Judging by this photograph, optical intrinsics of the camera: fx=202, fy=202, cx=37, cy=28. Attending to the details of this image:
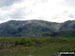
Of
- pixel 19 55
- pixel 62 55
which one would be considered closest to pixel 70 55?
pixel 62 55

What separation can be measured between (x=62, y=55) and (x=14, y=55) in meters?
57.6

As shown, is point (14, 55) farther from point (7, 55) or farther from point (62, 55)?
point (62, 55)

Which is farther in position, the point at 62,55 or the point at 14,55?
the point at 14,55

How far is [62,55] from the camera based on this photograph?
96.9m

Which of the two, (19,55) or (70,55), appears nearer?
(70,55)

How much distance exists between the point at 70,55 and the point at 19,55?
182ft

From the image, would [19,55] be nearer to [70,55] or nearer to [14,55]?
[14,55]

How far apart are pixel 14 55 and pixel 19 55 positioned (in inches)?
143

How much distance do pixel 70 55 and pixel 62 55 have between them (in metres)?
5.06

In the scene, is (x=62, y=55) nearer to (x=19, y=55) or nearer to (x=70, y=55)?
(x=70, y=55)

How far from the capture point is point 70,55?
9956 cm

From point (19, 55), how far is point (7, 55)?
A: 28.9 ft

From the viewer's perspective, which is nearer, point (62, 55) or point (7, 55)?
point (62, 55)

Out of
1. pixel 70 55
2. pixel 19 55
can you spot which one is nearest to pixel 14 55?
pixel 19 55
